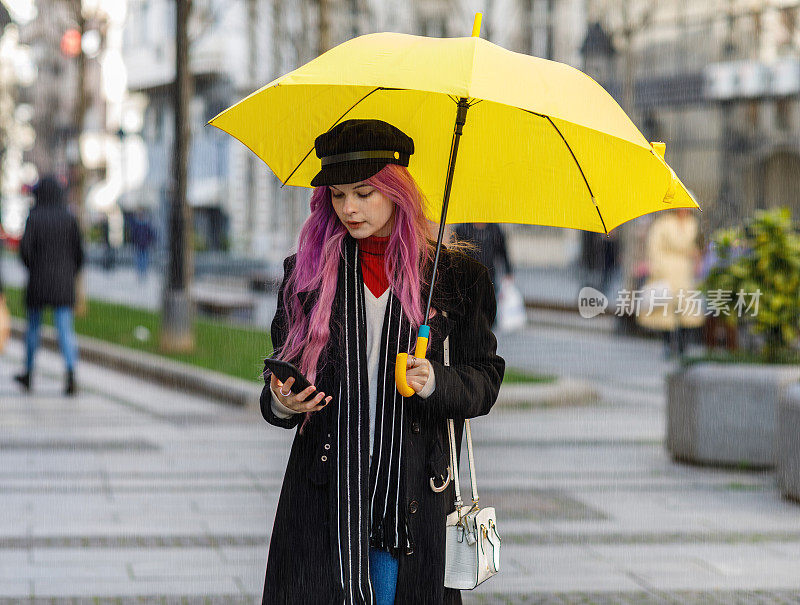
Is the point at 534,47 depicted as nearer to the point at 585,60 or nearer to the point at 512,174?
the point at 585,60

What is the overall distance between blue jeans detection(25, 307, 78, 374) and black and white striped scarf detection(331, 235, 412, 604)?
8.64 meters

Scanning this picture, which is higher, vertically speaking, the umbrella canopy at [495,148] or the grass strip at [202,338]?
the umbrella canopy at [495,148]

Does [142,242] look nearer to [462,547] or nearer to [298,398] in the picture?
[462,547]

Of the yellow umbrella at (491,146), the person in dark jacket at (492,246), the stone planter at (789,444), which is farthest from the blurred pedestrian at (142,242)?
the yellow umbrella at (491,146)

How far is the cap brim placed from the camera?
9.53ft

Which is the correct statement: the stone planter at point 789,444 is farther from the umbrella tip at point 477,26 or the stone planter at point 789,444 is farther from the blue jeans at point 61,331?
the blue jeans at point 61,331

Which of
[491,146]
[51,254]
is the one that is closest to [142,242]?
[51,254]

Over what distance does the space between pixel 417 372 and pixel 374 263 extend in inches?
12.4

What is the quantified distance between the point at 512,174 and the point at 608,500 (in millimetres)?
4281

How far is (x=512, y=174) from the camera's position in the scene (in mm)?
3436

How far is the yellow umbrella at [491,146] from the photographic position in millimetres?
3189

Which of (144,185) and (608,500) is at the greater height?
(144,185)

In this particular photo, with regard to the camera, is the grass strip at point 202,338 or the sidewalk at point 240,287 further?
the sidewalk at point 240,287

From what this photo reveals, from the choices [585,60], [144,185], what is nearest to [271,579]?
[585,60]
